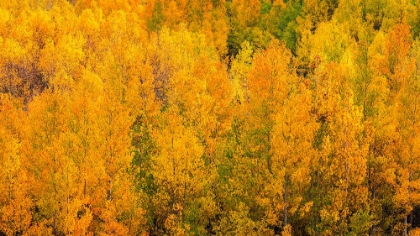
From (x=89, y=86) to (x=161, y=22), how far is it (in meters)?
39.3

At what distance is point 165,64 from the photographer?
208 ft

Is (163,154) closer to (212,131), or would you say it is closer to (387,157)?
(212,131)

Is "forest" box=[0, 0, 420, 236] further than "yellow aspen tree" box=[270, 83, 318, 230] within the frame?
Yes

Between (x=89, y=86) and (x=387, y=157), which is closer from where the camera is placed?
(x=387, y=157)

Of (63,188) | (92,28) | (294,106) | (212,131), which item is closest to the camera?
(294,106)

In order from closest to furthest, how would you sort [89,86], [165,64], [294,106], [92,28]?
1. [294,106]
2. [89,86]
3. [165,64]
4. [92,28]

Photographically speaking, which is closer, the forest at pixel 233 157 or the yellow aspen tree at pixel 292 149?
the yellow aspen tree at pixel 292 149

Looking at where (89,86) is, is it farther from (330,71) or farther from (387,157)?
(387,157)

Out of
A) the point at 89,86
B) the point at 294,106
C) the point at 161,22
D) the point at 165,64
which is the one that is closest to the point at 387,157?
the point at 294,106

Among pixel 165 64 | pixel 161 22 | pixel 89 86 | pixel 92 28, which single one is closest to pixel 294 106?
pixel 89 86

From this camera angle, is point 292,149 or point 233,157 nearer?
point 292,149

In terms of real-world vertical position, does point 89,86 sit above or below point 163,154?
above

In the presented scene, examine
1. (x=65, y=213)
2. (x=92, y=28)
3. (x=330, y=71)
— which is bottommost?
(x=65, y=213)

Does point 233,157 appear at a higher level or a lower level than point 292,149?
lower
